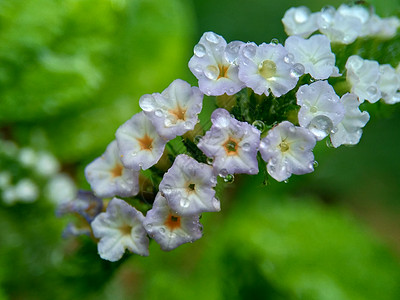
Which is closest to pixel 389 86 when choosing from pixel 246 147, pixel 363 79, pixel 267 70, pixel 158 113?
pixel 363 79

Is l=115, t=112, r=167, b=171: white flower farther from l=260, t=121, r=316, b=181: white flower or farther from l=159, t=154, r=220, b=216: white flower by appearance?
l=260, t=121, r=316, b=181: white flower

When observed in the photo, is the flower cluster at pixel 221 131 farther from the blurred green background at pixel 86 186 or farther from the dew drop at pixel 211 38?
the blurred green background at pixel 86 186

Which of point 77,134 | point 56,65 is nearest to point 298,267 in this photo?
point 77,134

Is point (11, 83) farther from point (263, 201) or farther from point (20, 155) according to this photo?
point (263, 201)

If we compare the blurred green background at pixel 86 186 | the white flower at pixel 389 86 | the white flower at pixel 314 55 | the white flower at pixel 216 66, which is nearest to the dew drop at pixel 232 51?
the white flower at pixel 216 66

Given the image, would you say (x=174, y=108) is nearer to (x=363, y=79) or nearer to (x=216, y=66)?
(x=216, y=66)

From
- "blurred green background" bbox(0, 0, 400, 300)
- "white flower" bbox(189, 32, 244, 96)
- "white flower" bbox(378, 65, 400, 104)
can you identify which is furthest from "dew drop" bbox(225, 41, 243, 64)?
"blurred green background" bbox(0, 0, 400, 300)
